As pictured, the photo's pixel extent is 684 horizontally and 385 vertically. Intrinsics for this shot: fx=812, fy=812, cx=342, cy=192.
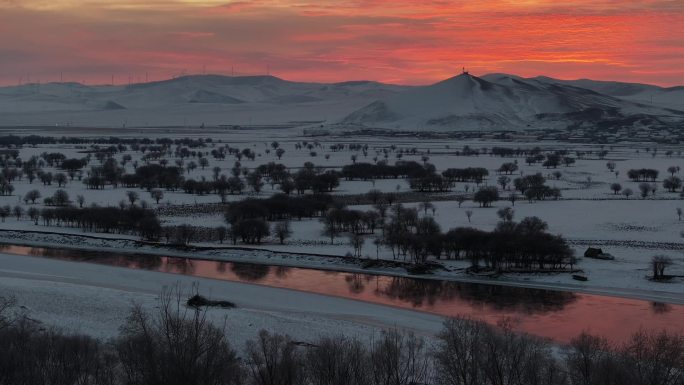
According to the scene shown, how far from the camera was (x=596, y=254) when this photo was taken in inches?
1168

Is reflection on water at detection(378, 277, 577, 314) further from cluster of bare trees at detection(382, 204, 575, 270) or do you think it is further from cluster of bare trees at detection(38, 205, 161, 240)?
cluster of bare trees at detection(38, 205, 161, 240)

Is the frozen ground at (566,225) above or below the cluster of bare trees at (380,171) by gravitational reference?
below

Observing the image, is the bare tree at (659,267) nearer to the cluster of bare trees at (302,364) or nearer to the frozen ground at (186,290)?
the frozen ground at (186,290)

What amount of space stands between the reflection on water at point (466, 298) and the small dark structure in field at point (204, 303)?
3553 mm

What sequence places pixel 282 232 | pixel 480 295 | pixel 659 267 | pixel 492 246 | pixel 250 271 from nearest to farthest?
pixel 480 295 → pixel 659 267 → pixel 492 246 → pixel 250 271 → pixel 282 232

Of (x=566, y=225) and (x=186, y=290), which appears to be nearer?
(x=186, y=290)

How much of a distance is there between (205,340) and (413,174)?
5057 cm

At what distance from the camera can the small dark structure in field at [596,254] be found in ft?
96.5

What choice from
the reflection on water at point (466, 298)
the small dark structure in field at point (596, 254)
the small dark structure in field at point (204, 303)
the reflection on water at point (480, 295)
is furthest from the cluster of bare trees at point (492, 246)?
the small dark structure in field at point (204, 303)

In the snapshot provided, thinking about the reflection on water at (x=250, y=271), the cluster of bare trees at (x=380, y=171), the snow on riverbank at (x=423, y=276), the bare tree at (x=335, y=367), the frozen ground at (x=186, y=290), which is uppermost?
the cluster of bare trees at (x=380, y=171)

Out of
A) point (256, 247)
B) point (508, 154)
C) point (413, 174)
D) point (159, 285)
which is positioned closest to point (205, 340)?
point (159, 285)

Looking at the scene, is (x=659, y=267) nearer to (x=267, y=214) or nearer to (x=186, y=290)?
(x=186, y=290)

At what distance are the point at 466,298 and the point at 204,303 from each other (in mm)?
7906

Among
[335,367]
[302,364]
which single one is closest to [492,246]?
[302,364]
